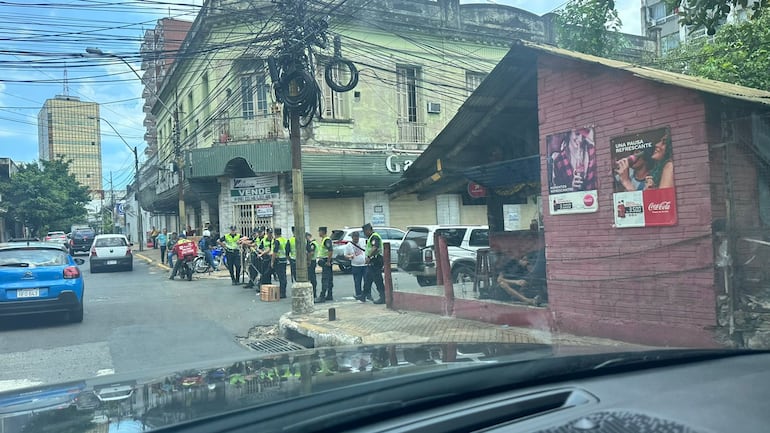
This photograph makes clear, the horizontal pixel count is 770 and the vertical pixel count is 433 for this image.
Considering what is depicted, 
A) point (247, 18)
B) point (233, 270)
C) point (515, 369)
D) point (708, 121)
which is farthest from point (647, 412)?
point (247, 18)

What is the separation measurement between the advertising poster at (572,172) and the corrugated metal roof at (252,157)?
49.1 ft

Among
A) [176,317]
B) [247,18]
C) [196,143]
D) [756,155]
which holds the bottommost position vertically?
[176,317]

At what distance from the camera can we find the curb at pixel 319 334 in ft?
26.6

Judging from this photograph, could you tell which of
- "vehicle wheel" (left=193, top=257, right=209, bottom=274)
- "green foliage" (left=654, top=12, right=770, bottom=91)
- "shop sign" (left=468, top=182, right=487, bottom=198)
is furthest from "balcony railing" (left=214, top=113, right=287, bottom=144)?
"green foliage" (left=654, top=12, right=770, bottom=91)

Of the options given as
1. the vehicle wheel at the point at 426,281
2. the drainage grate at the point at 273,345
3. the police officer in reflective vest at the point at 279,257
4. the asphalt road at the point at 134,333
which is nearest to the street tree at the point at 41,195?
the asphalt road at the point at 134,333

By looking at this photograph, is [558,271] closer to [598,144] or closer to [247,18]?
[598,144]

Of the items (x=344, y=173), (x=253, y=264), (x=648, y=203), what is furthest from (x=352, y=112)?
(x=648, y=203)

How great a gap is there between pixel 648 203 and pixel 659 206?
140mm

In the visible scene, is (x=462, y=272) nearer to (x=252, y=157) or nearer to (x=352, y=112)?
(x=252, y=157)

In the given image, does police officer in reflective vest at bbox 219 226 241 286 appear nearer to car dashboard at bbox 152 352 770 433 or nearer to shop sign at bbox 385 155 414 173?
shop sign at bbox 385 155 414 173

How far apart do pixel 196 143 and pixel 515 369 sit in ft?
89.4

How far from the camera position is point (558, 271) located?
24.4ft

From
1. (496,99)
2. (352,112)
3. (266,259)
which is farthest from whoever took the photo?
(352,112)

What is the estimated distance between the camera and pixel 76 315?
10.4 metres
